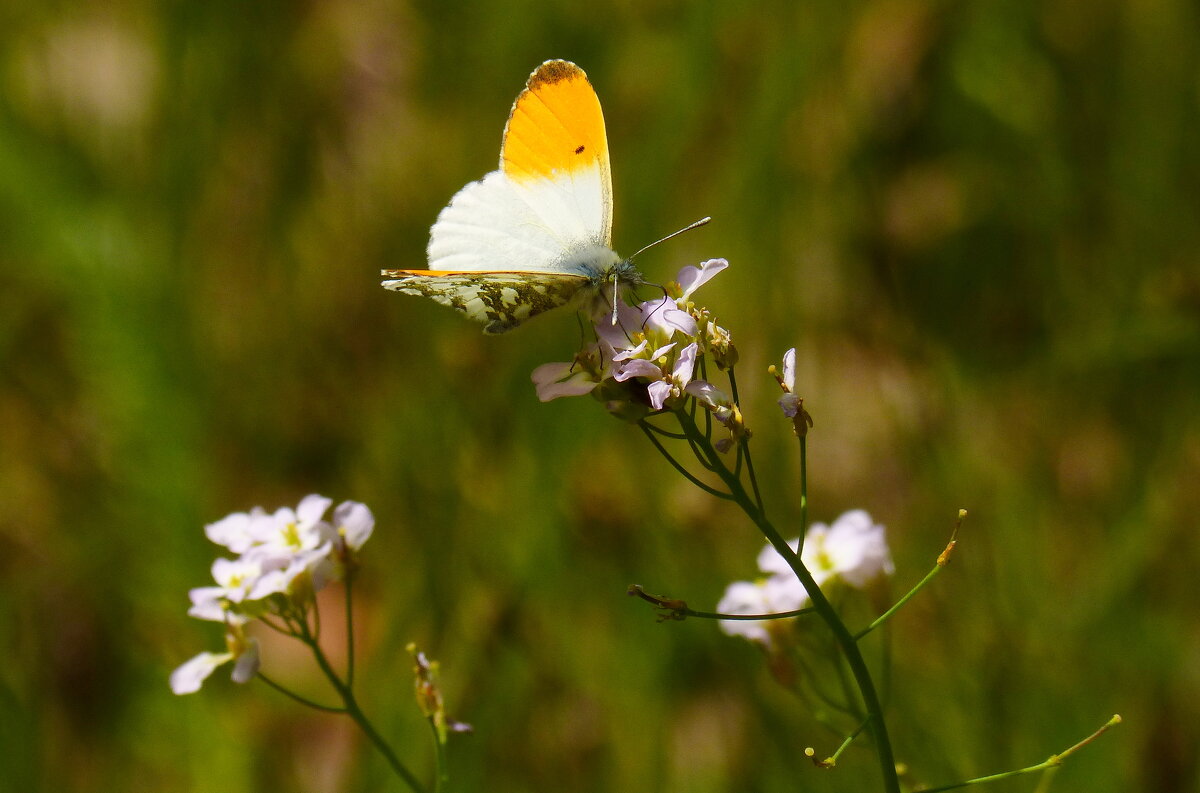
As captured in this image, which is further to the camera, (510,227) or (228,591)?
(510,227)

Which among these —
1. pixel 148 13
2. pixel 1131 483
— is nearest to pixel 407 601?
pixel 1131 483

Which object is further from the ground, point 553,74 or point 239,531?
point 553,74

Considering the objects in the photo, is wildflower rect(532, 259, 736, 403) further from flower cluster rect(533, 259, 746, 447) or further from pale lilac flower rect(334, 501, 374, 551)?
pale lilac flower rect(334, 501, 374, 551)

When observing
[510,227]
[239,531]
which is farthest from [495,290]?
[239,531]

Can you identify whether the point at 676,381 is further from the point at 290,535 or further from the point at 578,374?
the point at 290,535

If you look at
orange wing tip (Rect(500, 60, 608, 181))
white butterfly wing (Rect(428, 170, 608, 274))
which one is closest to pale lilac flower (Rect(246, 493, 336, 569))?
white butterfly wing (Rect(428, 170, 608, 274))

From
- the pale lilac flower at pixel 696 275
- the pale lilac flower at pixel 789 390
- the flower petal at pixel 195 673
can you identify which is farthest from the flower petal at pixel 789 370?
the flower petal at pixel 195 673

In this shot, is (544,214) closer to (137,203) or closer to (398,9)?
(137,203)
